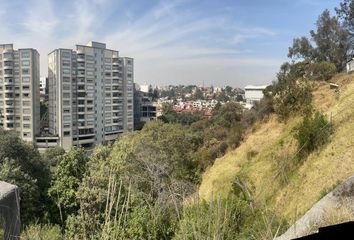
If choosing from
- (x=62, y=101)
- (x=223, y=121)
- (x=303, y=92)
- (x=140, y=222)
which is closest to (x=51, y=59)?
(x=62, y=101)

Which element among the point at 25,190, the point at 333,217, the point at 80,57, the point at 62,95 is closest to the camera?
the point at 333,217

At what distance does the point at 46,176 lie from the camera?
623 inches

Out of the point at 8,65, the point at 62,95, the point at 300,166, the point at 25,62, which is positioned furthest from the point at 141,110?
the point at 300,166

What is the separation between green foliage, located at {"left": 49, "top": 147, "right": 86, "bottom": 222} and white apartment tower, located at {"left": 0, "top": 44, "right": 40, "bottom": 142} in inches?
852

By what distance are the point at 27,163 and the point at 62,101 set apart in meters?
18.0

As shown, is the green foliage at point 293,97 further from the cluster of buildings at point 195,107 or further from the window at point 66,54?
the cluster of buildings at point 195,107

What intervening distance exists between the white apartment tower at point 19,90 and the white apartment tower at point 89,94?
1.91 m

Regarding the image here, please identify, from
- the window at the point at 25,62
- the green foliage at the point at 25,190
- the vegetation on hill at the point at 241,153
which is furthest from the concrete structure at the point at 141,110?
the green foliage at the point at 25,190

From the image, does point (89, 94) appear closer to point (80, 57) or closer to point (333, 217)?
point (80, 57)

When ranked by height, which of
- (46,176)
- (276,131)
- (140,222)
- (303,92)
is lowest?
(46,176)

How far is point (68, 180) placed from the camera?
11.7m

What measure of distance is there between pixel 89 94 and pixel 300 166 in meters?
29.4

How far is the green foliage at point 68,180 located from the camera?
437 inches

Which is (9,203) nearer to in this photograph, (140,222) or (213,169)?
(140,222)
